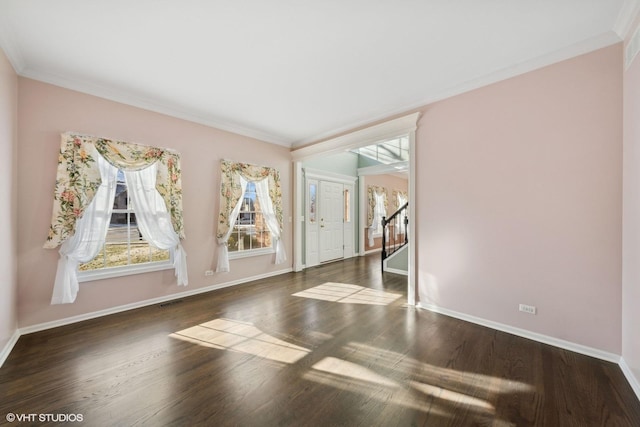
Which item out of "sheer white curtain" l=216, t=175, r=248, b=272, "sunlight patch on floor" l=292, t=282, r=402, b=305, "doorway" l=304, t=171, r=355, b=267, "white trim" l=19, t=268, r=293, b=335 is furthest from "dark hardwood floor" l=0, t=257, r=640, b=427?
"doorway" l=304, t=171, r=355, b=267

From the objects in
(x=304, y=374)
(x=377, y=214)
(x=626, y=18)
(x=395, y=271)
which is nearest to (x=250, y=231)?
(x=395, y=271)

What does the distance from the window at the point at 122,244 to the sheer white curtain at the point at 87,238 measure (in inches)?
6.8

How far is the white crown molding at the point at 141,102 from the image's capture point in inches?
108

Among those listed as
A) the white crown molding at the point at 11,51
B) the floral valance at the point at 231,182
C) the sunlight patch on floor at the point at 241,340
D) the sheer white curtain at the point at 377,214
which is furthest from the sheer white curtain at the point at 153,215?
the sheer white curtain at the point at 377,214

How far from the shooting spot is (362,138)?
4.01 metres

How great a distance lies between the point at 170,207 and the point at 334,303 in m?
2.66

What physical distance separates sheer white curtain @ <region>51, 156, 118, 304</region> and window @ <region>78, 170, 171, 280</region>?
174 mm

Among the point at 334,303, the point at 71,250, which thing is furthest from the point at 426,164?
the point at 71,250

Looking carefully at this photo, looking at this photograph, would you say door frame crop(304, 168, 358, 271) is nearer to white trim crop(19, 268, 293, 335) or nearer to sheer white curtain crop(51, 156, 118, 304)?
white trim crop(19, 268, 293, 335)

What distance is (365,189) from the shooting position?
25.2ft

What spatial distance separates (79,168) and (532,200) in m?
4.85

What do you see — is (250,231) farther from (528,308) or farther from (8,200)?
(528,308)

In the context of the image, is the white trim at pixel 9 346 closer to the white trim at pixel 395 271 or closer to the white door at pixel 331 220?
the white door at pixel 331 220

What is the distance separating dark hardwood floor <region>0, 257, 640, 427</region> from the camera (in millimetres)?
1577
